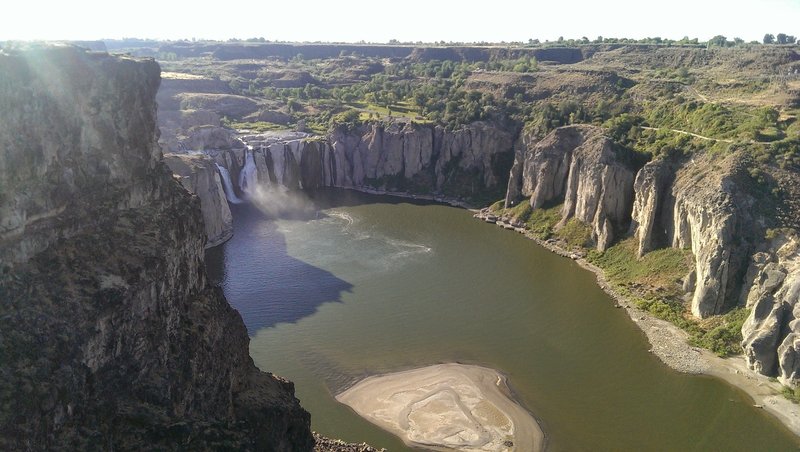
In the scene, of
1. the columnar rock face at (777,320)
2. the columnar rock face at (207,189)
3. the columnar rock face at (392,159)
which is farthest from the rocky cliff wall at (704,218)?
the columnar rock face at (207,189)

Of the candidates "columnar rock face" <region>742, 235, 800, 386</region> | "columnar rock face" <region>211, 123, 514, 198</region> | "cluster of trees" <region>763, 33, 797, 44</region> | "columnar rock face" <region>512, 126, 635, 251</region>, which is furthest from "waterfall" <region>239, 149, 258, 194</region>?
"cluster of trees" <region>763, 33, 797, 44</region>


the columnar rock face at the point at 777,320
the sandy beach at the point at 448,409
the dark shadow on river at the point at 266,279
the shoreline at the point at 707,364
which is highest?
the columnar rock face at the point at 777,320

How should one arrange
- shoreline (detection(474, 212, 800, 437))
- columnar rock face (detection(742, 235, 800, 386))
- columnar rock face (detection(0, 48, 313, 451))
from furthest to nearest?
columnar rock face (detection(742, 235, 800, 386)) → shoreline (detection(474, 212, 800, 437)) → columnar rock face (detection(0, 48, 313, 451))

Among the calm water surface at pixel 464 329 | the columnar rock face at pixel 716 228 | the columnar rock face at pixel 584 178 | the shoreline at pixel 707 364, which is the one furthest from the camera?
the columnar rock face at pixel 584 178

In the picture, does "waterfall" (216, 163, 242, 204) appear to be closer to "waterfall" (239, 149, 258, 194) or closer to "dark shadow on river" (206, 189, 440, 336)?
"dark shadow on river" (206, 189, 440, 336)

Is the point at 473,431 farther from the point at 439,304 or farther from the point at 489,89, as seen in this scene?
the point at 489,89

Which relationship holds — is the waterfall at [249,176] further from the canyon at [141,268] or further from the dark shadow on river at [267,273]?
the canyon at [141,268]
